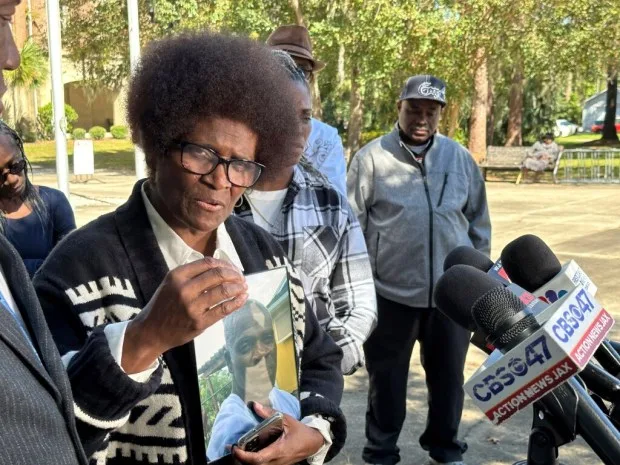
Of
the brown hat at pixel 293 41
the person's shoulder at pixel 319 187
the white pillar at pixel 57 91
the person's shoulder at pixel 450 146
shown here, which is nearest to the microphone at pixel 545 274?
the person's shoulder at pixel 319 187

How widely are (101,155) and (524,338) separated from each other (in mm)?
36222

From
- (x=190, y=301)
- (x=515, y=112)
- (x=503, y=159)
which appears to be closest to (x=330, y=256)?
(x=190, y=301)

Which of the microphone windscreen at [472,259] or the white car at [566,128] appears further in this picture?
the white car at [566,128]

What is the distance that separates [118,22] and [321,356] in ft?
79.2

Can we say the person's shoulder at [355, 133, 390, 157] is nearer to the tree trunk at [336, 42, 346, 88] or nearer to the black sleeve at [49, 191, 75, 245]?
the black sleeve at [49, 191, 75, 245]

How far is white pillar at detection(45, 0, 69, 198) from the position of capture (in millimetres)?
12328

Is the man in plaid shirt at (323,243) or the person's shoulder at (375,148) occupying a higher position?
the person's shoulder at (375,148)

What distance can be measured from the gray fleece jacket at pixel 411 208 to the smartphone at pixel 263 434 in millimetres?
2925

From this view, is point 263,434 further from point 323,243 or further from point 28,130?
point 28,130

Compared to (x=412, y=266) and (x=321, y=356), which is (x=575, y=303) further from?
(x=412, y=266)

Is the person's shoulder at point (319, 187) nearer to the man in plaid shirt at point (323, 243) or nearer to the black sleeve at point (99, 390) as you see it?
the man in plaid shirt at point (323, 243)

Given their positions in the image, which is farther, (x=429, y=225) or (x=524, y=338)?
(x=429, y=225)

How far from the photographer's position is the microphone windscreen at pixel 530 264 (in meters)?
2.08

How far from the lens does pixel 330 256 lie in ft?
10.4
